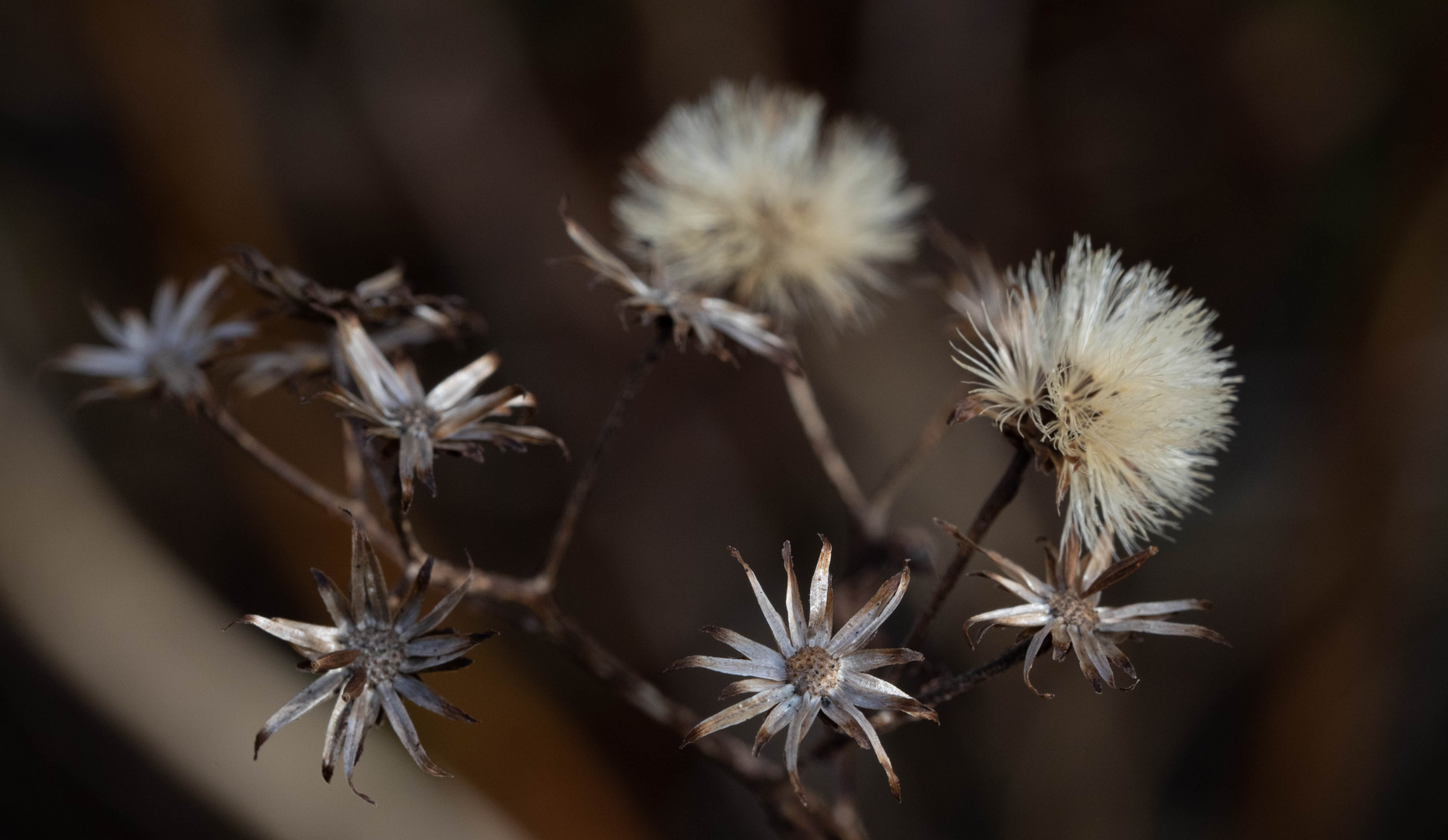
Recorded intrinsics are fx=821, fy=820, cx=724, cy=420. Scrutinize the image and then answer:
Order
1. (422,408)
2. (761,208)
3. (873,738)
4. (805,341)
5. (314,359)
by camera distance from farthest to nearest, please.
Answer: (805,341) < (761,208) < (314,359) < (422,408) < (873,738)

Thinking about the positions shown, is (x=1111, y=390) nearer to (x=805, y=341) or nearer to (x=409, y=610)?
(x=409, y=610)

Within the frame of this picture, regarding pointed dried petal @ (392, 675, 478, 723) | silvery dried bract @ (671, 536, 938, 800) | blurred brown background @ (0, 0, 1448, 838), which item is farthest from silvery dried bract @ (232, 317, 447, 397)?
blurred brown background @ (0, 0, 1448, 838)

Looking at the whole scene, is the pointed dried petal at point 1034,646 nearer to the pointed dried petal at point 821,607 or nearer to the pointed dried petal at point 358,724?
the pointed dried petal at point 821,607

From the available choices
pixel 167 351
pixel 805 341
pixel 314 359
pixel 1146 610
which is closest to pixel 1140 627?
pixel 1146 610

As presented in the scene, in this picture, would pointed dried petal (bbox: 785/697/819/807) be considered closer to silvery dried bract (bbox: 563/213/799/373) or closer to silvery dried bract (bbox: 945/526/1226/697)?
silvery dried bract (bbox: 945/526/1226/697)

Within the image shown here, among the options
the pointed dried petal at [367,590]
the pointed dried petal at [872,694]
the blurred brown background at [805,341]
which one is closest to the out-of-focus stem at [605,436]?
the pointed dried petal at [367,590]

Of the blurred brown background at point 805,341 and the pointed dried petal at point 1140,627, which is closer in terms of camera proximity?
the pointed dried petal at point 1140,627
